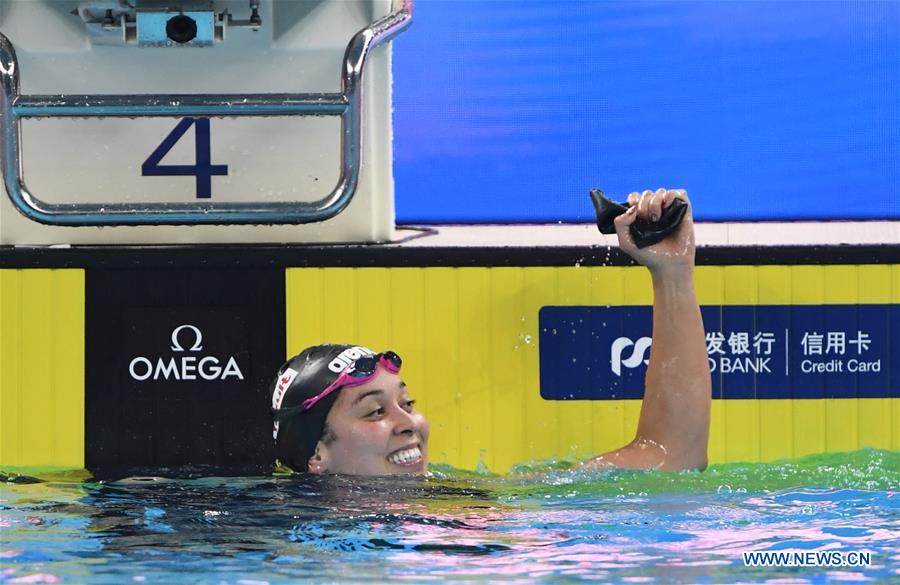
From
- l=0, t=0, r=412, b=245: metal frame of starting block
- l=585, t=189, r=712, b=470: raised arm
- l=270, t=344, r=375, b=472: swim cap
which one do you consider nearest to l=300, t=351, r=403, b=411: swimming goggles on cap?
l=270, t=344, r=375, b=472: swim cap

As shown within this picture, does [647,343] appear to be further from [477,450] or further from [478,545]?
[478,545]

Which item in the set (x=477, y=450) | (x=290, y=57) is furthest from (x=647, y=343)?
(x=290, y=57)

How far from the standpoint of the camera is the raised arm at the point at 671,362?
351cm

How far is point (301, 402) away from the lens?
3479 mm

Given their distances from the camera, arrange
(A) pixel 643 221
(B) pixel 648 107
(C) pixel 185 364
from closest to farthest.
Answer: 1. (A) pixel 643 221
2. (C) pixel 185 364
3. (B) pixel 648 107

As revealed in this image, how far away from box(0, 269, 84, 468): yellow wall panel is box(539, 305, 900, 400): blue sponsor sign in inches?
49.7

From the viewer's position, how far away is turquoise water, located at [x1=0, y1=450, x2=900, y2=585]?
108 inches

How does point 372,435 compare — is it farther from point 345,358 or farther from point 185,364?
point 185,364

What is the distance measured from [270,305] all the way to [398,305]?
34cm

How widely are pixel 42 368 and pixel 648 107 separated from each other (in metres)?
1.92

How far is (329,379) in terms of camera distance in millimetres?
3479

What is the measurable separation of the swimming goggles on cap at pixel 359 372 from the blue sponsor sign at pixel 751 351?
0.72 metres

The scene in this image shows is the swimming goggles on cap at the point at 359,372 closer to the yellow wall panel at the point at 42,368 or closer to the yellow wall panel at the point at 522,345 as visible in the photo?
the yellow wall panel at the point at 522,345

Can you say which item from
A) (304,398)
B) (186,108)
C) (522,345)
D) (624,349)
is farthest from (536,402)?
(186,108)
